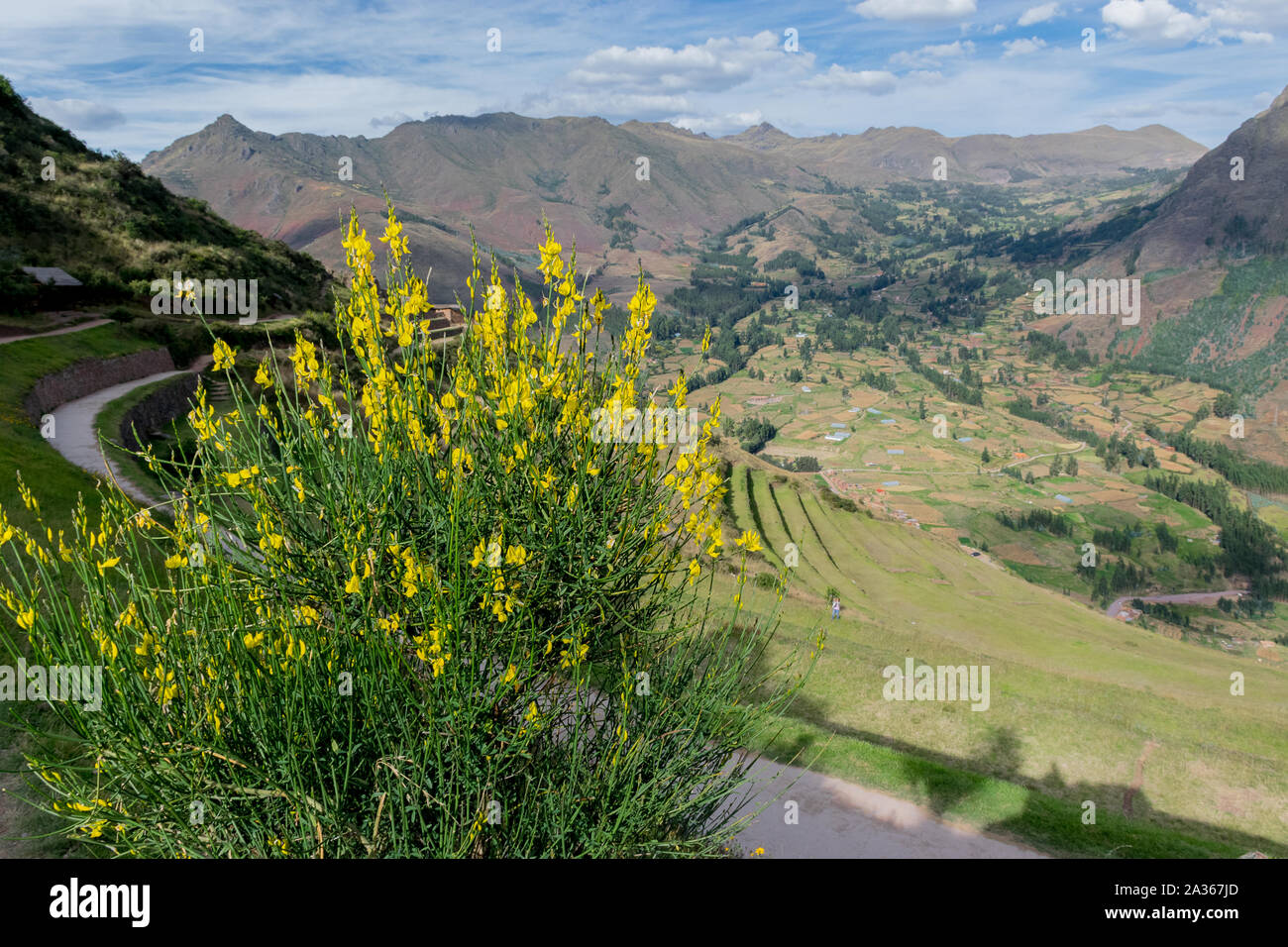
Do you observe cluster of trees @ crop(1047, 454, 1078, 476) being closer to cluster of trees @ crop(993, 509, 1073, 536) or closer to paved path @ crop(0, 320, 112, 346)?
cluster of trees @ crop(993, 509, 1073, 536)

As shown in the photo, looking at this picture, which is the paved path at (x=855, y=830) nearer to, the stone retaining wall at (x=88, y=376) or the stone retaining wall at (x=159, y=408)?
the stone retaining wall at (x=159, y=408)

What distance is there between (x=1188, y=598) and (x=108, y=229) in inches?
6862

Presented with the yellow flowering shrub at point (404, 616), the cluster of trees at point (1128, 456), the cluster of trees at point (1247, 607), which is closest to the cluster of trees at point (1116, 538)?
the cluster of trees at point (1247, 607)

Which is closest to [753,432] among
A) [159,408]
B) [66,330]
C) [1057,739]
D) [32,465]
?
[66,330]

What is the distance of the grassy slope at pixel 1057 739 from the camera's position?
17891mm

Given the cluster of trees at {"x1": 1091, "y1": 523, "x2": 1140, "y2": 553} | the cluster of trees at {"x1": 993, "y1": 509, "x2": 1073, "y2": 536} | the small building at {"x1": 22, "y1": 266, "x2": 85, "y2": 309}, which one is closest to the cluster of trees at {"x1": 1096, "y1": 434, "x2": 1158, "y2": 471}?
the cluster of trees at {"x1": 1091, "y1": 523, "x2": 1140, "y2": 553}

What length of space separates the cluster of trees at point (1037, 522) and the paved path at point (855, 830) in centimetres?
15068

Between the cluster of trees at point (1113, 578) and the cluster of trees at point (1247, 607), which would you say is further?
the cluster of trees at point (1113, 578)

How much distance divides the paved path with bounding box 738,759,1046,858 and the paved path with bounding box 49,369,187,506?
59.2ft

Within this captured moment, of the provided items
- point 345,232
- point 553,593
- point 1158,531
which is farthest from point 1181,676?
point 1158,531

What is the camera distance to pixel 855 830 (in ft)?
A: 53.3

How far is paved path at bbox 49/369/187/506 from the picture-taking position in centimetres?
2300
